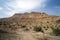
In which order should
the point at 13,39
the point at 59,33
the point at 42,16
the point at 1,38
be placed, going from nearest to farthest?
the point at 1,38, the point at 13,39, the point at 59,33, the point at 42,16

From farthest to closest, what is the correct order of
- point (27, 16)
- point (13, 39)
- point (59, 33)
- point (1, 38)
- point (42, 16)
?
point (27, 16)
point (42, 16)
point (59, 33)
point (13, 39)
point (1, 38)

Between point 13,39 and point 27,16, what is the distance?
88.5 meters

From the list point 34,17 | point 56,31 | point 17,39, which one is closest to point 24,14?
point 34,17

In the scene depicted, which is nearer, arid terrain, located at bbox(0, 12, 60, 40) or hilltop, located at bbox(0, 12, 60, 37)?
arid terrain, located at bbox(0, 12, 60, 40)

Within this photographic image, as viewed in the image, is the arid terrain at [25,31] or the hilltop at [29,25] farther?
the hilltop at [29,25]

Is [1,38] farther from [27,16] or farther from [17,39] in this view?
[27,16]

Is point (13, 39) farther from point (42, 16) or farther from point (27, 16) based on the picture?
point (27, 16)

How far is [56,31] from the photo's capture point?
2577 centimetres

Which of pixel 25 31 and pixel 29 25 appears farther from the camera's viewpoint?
pixel 29 25

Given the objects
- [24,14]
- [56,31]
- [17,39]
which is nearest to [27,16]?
[24,14]

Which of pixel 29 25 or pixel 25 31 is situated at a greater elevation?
pixel 25 31

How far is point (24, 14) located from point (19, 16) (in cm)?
377

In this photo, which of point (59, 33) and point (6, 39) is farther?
point (59, 33)

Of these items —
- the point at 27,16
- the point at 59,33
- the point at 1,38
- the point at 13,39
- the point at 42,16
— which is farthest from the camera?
the point at 27,16
